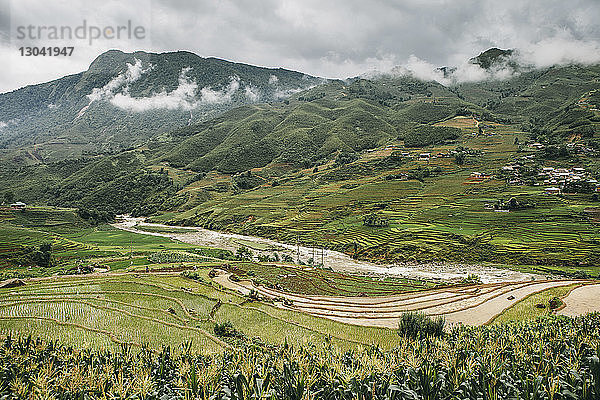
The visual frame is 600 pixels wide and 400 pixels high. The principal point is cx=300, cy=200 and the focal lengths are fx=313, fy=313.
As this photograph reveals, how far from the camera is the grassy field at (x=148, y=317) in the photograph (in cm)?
1705

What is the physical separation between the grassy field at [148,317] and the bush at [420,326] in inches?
43.1

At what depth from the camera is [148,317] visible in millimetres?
20359

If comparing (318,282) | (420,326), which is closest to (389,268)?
(318,282)

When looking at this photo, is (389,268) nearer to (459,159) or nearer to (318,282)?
(318,282)

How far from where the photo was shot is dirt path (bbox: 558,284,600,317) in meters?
23.9

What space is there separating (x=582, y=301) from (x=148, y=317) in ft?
110

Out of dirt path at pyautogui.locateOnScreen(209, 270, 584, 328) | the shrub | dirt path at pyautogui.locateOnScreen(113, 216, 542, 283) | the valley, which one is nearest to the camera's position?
the valley

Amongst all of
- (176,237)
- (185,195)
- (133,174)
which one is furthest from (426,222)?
(133,174)

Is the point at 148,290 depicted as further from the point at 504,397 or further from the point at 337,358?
the point at 504,397

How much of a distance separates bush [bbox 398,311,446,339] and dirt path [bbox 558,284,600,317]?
1260 cm

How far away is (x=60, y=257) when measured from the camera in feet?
156

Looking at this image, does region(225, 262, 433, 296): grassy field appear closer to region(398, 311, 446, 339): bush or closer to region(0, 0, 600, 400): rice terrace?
region(0, 0, 600, 400): rice terrace

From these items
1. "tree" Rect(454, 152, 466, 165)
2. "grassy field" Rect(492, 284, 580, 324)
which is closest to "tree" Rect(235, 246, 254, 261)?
"grassy field" Rect(492, 284, 580, 324)

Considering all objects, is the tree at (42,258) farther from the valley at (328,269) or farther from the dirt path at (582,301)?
the dirt path at (582,301)
